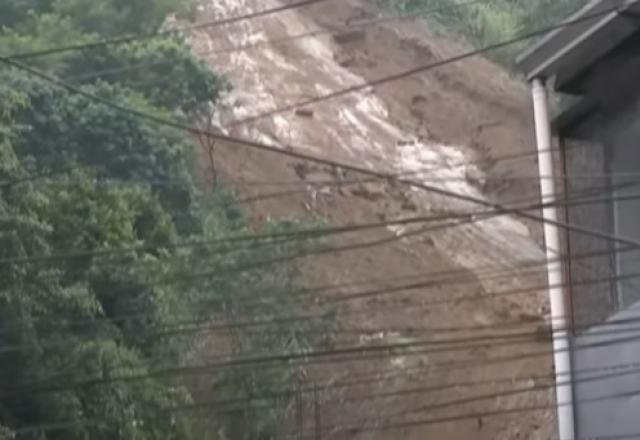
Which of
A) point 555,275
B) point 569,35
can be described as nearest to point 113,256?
point 555,275

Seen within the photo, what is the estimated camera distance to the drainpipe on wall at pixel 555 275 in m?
11.6

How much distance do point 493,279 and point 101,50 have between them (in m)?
8.08

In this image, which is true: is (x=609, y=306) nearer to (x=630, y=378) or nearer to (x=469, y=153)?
(x=630, y=378)

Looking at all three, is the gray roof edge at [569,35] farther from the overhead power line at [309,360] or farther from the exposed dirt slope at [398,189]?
the exposed dirt slope at [398,189]

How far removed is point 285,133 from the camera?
34.4m

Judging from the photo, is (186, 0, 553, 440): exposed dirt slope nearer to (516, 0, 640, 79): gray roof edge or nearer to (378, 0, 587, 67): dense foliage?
(378, 0, 587, 67): dense foliage

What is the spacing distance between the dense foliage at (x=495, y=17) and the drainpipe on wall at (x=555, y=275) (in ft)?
69.3

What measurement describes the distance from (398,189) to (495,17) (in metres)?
5.67

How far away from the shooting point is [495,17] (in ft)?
123

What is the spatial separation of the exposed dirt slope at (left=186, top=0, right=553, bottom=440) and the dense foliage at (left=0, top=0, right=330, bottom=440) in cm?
178

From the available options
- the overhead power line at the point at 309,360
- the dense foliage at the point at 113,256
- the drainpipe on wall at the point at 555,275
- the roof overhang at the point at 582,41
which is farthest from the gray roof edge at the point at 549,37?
the dense foliage at the point at 113,256

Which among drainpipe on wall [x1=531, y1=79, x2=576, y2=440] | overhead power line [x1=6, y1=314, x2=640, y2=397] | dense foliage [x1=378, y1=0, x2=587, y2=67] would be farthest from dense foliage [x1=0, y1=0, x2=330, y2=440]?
dense foliage [x1=378, y1=0, x2=587, y2=67]

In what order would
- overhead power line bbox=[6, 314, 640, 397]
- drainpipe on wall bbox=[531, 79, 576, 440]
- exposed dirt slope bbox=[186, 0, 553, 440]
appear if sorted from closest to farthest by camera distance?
drainpipe on wall bbox=[531, 79, 576, 440] → overhead power line bbox=[6, 314, 640, 397] → exposed dirt slope bbox=[186, 0, 553, 440]

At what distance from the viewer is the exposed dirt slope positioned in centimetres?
2519
